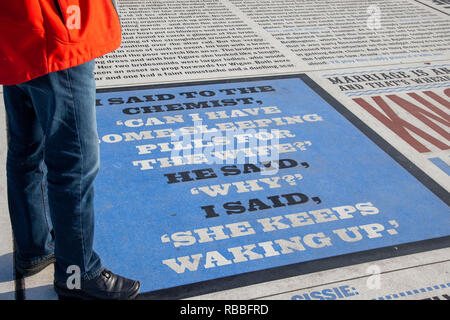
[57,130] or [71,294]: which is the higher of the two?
[57,130]

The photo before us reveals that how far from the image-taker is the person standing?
4.69ft

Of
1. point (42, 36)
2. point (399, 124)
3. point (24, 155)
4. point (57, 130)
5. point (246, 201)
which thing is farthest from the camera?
point (399, 124)

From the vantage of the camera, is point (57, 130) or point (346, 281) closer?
point (57, 130)

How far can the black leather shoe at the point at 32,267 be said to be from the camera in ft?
6.32

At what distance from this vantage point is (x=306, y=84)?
3.59m

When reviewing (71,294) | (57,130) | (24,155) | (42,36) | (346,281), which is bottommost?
(346,281)

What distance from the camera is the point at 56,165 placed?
62.9 inches

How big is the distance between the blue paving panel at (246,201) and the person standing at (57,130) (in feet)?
0.85

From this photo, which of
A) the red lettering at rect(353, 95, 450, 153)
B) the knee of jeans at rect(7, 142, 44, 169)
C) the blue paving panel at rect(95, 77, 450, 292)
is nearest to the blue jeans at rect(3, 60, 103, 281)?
the knee of jeans at rect(7, 142, 44, 169)

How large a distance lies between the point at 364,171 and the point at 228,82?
1.20 metres

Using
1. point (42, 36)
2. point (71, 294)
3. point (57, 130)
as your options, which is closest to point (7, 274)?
point (71, 294)

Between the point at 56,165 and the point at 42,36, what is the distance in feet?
1.28

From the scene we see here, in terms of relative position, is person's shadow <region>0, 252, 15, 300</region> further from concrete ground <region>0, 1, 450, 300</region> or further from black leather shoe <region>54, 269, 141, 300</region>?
black leather shoe <region>54, 269, 141, 300</region>

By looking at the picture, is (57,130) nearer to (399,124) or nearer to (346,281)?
(346,281)
